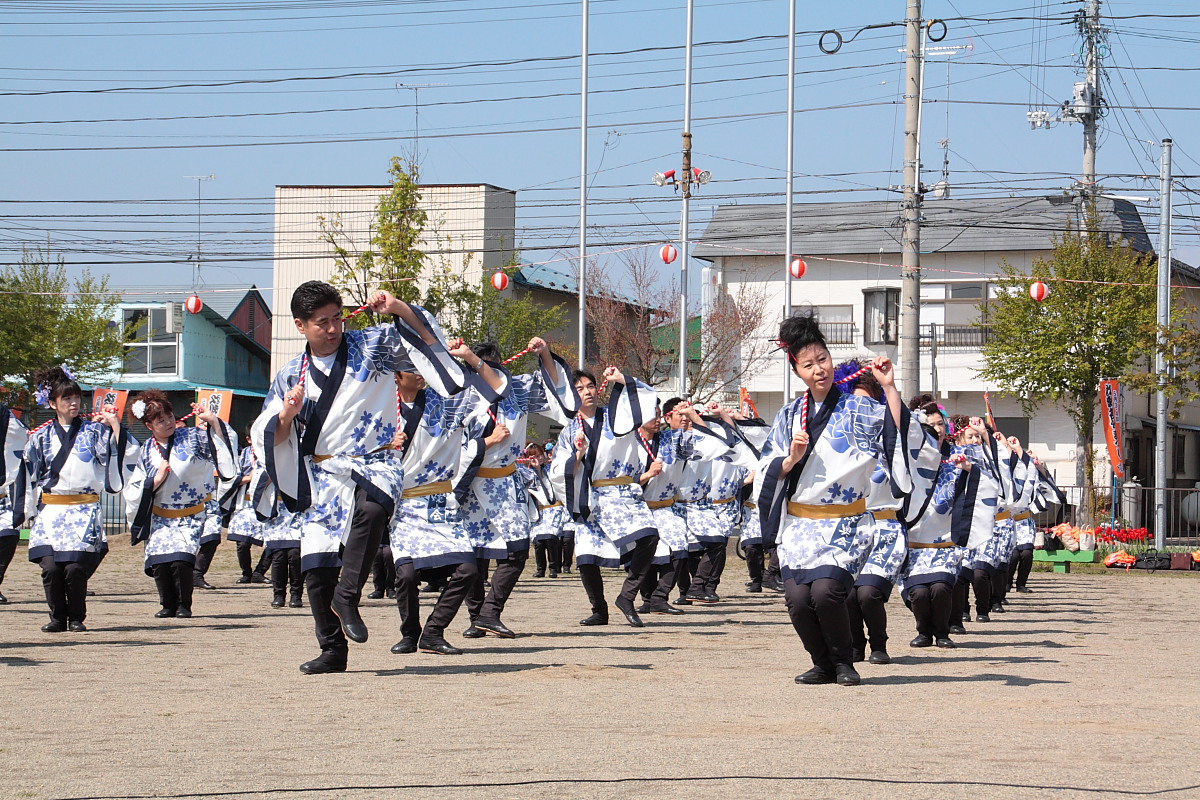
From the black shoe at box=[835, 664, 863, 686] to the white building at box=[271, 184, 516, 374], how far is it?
1082 inches

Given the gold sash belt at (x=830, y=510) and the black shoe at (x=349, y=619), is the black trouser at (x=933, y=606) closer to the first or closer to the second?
the gold sash belt at (x=830, y=510)

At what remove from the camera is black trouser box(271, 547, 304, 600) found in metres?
12.4

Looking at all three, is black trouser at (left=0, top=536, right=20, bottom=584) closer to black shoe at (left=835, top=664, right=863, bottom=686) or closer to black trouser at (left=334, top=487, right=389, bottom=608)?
black trouser at (left=334, top=487, right=389, bottom=608)

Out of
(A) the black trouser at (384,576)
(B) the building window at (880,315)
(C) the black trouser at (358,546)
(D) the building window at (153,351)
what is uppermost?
(B) the building window at (880,315)

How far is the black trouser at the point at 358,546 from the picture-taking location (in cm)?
681

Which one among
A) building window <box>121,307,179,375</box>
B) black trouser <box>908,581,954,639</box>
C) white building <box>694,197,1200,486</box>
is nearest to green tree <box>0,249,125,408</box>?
building window <box>121,307,179,375</box>

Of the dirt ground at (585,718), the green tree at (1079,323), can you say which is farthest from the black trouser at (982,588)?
the green tree at (1079,323)

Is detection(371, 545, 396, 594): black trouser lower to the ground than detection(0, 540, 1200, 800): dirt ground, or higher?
lower

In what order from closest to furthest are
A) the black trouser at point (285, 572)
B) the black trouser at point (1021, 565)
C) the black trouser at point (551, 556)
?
the black trouser at point (285, 572) → the black trouser at point (1021, 565) → the black trouser at point (551, 556)

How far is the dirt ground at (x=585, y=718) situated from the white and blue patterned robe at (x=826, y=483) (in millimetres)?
623

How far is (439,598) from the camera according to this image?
26.2ft

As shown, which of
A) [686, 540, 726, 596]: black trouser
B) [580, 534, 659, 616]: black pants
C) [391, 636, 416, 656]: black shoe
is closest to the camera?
[391, 636, 416, 656]: black shoe

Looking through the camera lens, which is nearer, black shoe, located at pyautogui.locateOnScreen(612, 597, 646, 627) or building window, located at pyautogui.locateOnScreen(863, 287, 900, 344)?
black shoe, located at pyautogui.locateOnScreen(612, 597, 646, 627)

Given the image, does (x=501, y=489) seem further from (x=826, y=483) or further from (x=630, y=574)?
(x=826, y=483)
